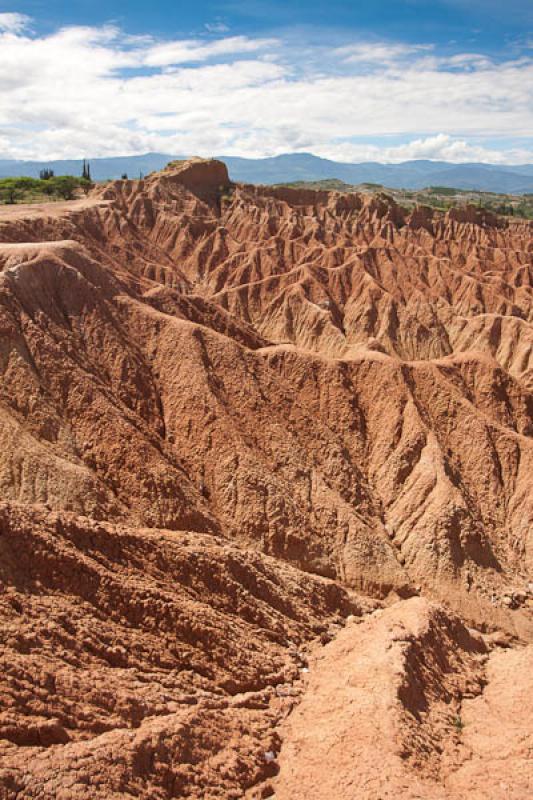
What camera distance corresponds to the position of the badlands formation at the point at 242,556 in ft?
41.5

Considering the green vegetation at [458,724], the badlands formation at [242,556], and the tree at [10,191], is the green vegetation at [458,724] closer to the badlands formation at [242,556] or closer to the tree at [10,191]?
the badlands formation at [242,556]

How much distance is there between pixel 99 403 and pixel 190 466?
15.6ft

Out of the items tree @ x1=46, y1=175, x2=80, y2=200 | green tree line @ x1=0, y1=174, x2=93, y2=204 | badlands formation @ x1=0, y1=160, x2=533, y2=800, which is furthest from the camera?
tree @ x1=46, y1=175, x2=80, y2=200

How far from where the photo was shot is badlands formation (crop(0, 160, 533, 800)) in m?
12.7

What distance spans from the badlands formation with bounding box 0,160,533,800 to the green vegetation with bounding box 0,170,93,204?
3024 centimetres

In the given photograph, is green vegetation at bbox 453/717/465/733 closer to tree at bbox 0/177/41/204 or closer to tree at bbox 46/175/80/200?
tree at bbox 0/177/41/204

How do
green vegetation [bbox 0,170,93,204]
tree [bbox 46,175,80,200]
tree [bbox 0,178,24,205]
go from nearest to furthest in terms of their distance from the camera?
tree [bbox 0,178,24,205] → green vegetation [bbox 0,170,93,204] → tree [bbox 46,175,80,200]

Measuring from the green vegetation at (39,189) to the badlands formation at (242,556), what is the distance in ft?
99.2

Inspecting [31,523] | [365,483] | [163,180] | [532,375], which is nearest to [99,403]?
[31,523]

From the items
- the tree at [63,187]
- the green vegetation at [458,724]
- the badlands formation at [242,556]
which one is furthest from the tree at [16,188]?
the green vegetation at [458,724]

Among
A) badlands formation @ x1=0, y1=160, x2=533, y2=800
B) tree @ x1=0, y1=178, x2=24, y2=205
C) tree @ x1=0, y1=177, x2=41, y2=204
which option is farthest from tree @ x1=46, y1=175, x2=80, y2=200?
badlands formation @ x1=0, y1=160, x2=533, y2=800

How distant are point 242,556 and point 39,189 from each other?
76.8m

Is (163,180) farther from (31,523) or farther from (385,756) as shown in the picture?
(385,756)

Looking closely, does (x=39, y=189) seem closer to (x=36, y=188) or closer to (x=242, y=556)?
(x=36, y=188)
